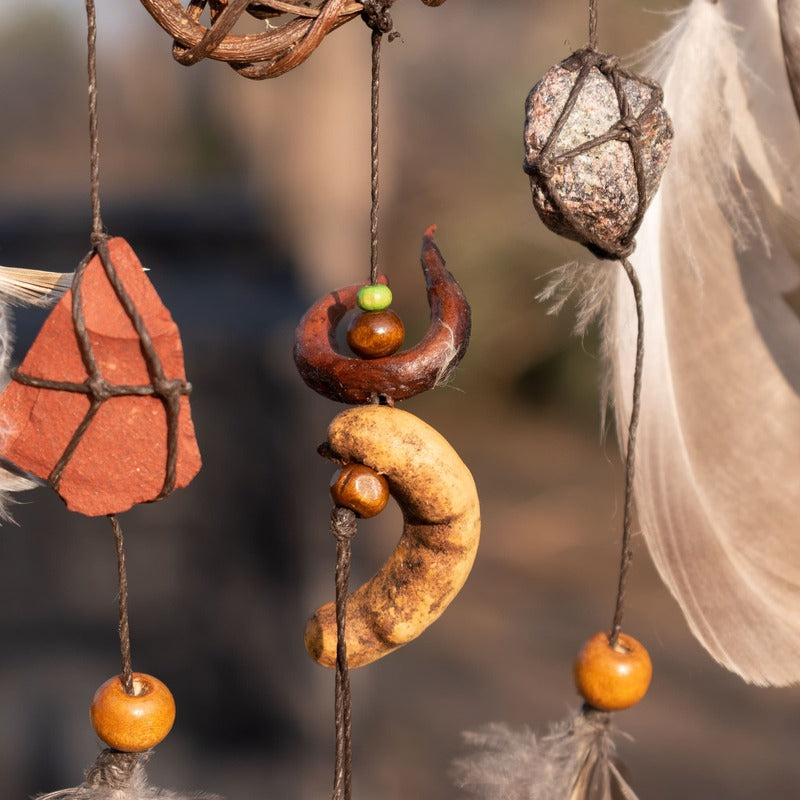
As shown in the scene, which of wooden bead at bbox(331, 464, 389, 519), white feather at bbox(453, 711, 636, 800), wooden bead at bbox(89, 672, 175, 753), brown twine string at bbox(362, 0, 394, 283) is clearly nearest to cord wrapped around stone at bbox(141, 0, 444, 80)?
brown twine string at bbox(362, 0, 394, 283)

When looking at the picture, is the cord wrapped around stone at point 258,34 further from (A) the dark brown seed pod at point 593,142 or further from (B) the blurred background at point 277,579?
(B) the blurred background at point 277,579

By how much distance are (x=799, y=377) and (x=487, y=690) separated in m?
1.82

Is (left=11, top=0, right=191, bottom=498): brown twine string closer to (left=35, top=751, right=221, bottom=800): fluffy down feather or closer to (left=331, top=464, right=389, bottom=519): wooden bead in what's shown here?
(left=331, top=464, right=389, bottom=519): wooden bead

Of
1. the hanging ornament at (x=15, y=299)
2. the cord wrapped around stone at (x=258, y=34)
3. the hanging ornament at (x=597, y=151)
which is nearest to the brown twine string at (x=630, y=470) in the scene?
the hanging ornament at (x=597, y=151)

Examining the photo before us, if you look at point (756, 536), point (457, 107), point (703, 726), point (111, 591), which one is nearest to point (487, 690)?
point (703, 726)

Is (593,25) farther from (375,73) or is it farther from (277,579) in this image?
(277,579)

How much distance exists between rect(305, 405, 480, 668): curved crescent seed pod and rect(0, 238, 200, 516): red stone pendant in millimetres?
96

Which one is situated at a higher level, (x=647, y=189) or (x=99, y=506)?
(x=647, y=189)

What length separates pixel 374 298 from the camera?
55 cm

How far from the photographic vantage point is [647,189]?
55cm

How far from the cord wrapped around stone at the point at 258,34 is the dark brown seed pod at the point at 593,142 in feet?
0.39

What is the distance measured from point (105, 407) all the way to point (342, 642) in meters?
0.19

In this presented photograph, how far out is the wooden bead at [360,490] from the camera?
1.74ft

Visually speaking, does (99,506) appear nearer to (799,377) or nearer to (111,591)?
(799,377)
